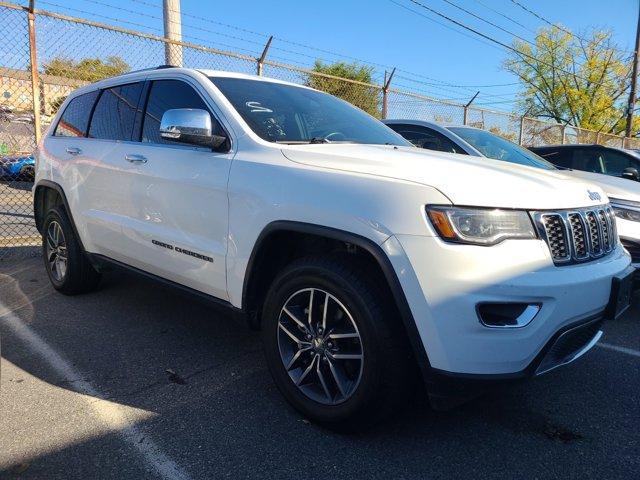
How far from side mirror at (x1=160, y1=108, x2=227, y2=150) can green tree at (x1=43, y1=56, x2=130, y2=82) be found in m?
4.60

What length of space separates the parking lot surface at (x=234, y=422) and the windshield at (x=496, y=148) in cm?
236

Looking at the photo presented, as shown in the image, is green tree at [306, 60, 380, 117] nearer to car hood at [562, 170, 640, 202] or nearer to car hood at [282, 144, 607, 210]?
car hood at [562, 170, 640, 202]

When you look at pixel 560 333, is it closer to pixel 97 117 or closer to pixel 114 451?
pixel 114 451

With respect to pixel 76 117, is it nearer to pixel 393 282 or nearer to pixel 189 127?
pixel 189 127

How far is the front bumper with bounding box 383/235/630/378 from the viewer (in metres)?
2.10

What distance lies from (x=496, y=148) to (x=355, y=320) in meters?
4.15

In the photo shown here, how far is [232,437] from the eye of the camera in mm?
2570

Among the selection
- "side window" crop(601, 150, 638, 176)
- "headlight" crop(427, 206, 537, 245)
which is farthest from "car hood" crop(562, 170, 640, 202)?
"headlight" crop(427, 206, 537, 245)

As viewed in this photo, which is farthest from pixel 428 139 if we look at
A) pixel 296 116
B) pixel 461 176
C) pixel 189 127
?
pixel 461 176

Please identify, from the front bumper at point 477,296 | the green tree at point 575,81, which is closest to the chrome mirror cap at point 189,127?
the front bumper at point 477,296

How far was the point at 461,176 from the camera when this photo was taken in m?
2.33

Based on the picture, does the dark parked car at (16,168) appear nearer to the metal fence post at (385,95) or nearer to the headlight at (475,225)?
the metal fence post at (385,95)

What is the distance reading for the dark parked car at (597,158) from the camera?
738 cm

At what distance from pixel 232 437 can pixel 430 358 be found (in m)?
1.09
